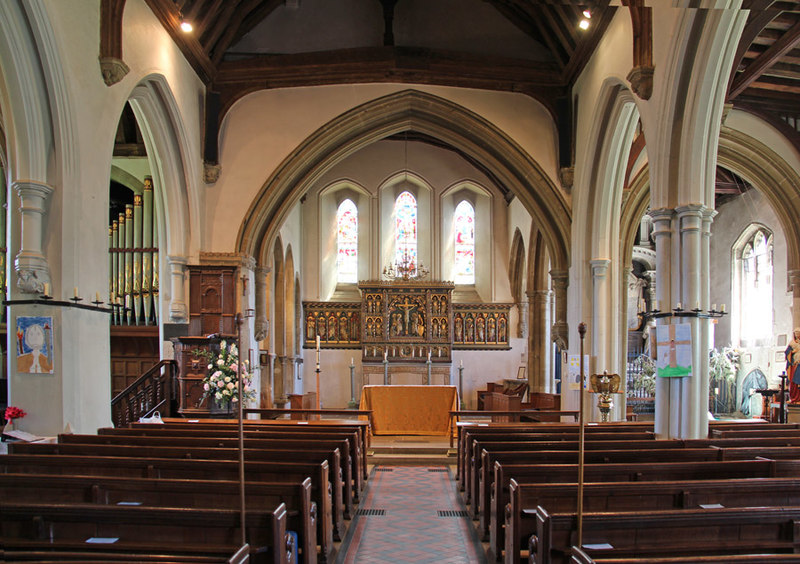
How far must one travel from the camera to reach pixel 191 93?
1105 centimetres

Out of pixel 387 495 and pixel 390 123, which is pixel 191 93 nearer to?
pixel 390 123

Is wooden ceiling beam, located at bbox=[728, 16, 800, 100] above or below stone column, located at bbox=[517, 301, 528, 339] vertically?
above

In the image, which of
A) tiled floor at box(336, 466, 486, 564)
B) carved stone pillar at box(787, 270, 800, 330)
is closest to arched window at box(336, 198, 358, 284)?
carved stone pillar at box(787, 270, 800, 330)

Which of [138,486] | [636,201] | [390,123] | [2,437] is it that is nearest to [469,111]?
[390,123]

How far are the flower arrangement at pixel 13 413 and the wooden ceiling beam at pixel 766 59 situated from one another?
9.60 m

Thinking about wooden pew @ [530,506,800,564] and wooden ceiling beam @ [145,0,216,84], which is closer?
wooden pew @ [530,506,800,564]

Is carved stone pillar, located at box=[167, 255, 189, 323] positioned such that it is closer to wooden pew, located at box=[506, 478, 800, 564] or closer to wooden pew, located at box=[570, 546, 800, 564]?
wooden pew, located at box=[506, 478, 800, 564]

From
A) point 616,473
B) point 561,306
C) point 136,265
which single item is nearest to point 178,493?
point 616,473

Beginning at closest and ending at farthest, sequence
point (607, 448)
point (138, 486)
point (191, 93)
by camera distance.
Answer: point (138, 486), point (607, 448), point (191, 93)

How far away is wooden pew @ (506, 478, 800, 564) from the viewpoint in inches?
154

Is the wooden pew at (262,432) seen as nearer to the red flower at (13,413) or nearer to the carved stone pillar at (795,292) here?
the red flower at (13,413)

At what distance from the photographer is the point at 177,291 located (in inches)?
441

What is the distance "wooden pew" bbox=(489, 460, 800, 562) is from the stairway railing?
6.66 metres

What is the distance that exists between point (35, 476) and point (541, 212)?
9.69 metres
